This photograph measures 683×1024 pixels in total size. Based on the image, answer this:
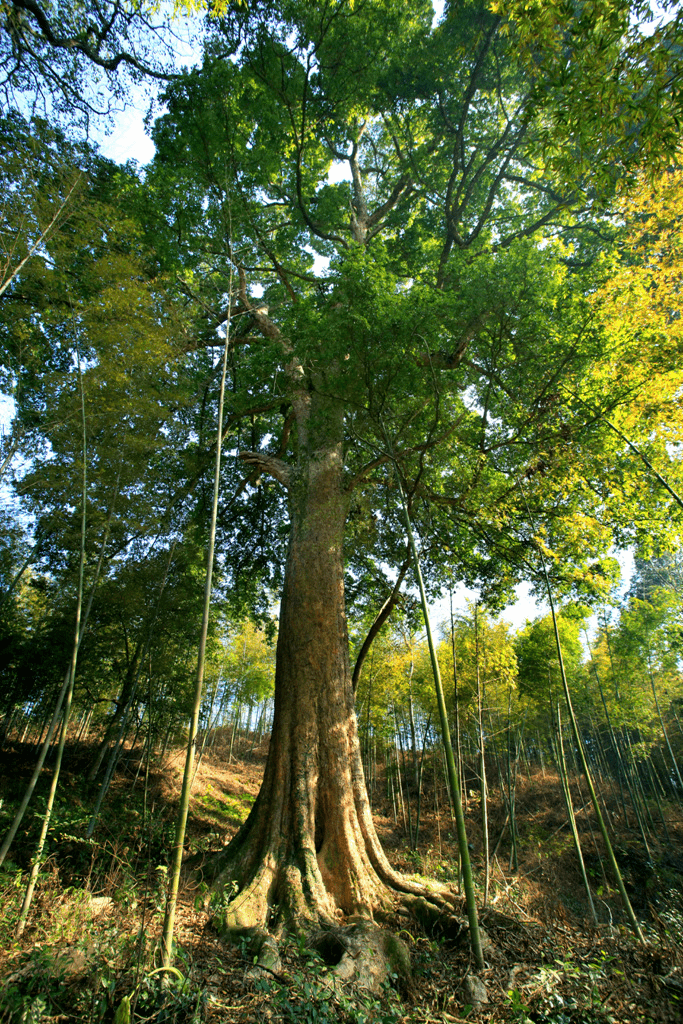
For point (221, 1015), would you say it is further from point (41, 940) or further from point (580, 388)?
point (580, 388)

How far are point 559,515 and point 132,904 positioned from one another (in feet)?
16.7

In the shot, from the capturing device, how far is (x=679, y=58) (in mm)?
2250

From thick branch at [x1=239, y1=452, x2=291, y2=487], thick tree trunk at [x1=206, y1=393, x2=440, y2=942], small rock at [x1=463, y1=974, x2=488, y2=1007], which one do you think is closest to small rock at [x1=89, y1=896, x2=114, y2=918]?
thick tree trunk at [x1=206, y1=393, x2=440, y2=942]

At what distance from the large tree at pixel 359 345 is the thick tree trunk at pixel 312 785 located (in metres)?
0.02

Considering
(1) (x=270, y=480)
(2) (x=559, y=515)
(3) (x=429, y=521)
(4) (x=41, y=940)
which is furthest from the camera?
(1) (x=270, y=480)

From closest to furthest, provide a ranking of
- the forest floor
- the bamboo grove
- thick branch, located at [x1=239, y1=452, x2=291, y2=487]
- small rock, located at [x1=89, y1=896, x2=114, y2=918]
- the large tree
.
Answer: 1. the forest floor
2. small rock, located at [x1=89, y1=896, x2=114, y2=918]
3. the bamboo grove
4. the large tree
5. thick branch, located at [x1=239, y1=452, x2=291, y2=487]

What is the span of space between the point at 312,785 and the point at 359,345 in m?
3.97

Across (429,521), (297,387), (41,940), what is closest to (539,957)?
(41,940)

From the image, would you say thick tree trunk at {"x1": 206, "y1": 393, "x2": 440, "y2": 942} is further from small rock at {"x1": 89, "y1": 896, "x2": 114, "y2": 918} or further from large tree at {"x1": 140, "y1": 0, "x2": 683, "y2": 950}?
small rock at {"x1": 89, "y1": 896, "x2": 114, "y2": 918}

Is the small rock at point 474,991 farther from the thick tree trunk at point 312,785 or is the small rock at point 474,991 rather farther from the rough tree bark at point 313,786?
the thick tree trunk at point 312,785

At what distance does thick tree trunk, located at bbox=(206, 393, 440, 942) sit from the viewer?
11.6ft

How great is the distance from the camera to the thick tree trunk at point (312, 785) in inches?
139

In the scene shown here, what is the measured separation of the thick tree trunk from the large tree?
0.06 feet

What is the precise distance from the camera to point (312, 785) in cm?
415
